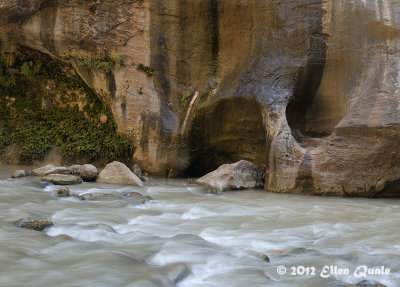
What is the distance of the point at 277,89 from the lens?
793cm

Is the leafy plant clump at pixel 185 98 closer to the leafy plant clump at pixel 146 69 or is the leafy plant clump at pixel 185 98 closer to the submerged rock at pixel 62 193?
the leafy plant clump at pixel 146 69

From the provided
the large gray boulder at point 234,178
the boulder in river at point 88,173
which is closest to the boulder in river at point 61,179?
the boulder in river at point 88,173

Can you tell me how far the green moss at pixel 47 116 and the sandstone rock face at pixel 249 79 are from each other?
0.80 metres

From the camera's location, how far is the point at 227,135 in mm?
9008

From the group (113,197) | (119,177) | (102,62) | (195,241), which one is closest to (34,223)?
(195,241)

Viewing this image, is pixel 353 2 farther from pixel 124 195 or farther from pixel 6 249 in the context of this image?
pixel 6 249

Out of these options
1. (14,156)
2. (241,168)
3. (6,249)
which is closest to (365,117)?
(241,168)

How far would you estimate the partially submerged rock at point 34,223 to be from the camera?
3.90 meters

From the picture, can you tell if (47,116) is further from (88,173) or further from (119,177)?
(119,177)

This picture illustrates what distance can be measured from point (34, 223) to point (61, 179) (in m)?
3.53

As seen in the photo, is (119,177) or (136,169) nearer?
(119,177)

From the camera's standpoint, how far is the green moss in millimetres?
10312

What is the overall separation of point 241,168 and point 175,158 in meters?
1.91

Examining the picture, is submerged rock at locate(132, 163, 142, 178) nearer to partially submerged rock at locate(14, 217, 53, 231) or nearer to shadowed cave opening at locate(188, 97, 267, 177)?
shadowed cave opening at locate(188, 97, 267, 177)
